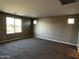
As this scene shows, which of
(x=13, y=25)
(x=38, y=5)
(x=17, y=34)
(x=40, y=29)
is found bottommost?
(x=17, y=34)

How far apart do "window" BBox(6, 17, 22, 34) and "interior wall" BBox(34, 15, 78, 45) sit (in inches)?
69.3

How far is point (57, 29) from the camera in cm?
544

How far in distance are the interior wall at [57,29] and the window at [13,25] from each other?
1760 mm

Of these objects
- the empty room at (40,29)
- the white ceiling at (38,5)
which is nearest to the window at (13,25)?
the empty room at (40,29)

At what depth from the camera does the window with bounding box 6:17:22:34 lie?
203 inches

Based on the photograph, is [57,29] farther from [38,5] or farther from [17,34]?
[17,34]

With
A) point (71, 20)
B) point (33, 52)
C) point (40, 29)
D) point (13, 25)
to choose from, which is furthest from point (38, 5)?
point (40, 29)

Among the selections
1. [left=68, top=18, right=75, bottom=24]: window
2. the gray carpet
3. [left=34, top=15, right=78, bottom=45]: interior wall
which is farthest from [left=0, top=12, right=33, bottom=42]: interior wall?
[left=68, top=18, right=75, bottom=24]: window

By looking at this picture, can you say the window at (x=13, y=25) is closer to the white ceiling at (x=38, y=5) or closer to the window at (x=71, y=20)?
the white ceiling at (x=38, y=5)

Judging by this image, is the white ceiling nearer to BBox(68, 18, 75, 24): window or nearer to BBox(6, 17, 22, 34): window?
BBox(68, 18, 75, 24): window

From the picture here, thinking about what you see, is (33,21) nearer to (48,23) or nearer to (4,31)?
(48,23)

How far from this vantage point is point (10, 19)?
5305mm

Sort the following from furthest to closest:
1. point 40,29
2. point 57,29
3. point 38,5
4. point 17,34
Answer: point 40,29
point 17,34
point 57,29
point 38,5

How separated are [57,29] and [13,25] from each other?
12.0ft
